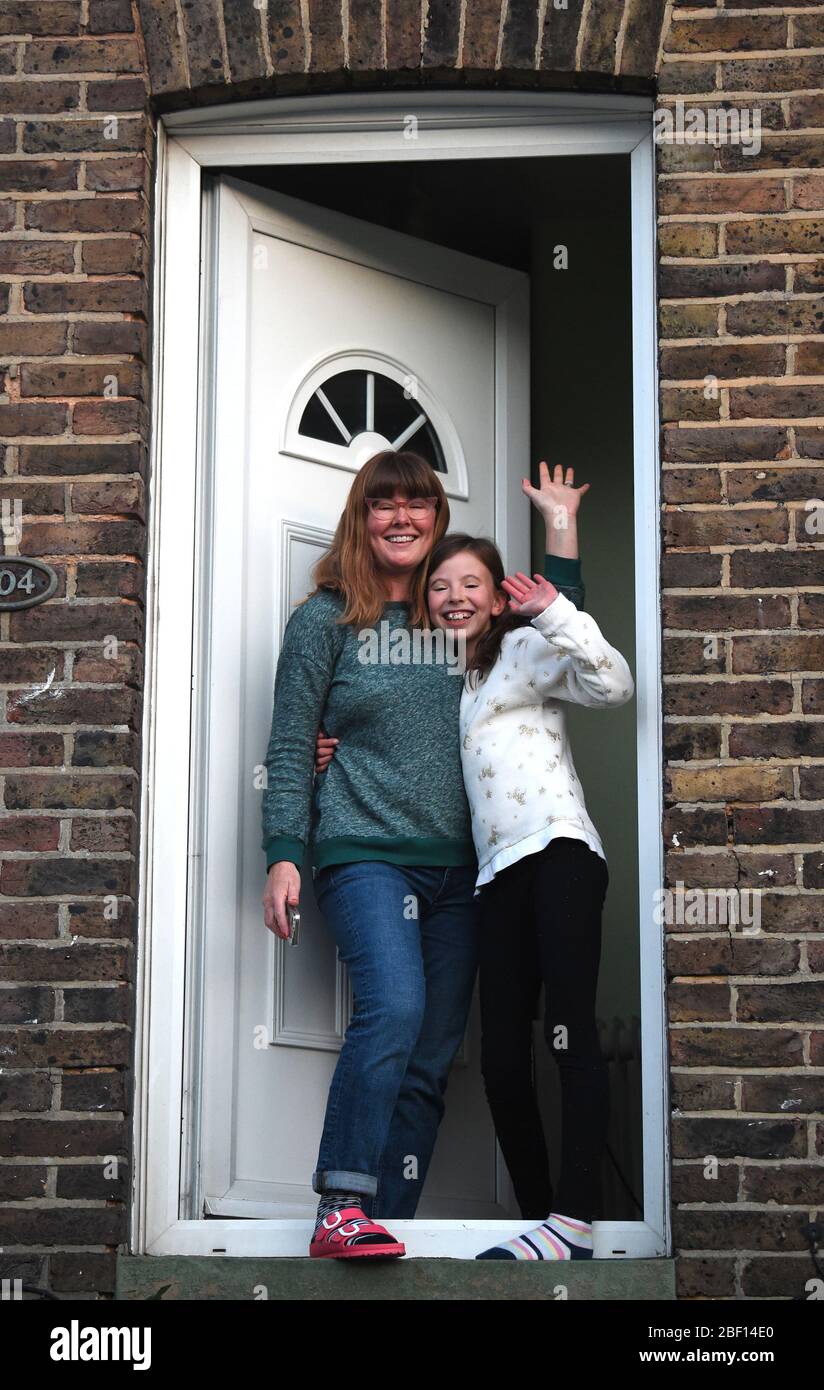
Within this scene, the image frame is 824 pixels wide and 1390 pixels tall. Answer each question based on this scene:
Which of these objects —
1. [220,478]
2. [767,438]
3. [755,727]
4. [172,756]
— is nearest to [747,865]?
[755,727]

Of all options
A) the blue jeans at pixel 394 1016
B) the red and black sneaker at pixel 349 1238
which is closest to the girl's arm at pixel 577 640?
the blue jeans at pixel 394 1016

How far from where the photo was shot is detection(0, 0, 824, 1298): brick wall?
4379 millimetres

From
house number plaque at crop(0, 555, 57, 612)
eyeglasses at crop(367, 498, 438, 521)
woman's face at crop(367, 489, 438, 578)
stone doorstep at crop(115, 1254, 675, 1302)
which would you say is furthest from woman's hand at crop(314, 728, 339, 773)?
stone doorstep at crop(115, 1254, 675, 1302)

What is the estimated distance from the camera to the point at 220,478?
203 inches

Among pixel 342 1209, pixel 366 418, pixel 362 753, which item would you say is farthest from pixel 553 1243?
pixel 366 418

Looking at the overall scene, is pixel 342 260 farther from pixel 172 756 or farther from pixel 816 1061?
pixel 816 1061

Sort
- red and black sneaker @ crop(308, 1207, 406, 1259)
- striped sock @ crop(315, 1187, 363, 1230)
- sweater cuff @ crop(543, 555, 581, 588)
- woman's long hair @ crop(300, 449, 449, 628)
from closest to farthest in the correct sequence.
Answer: red and black sneaker @ crop(308, 1207, 406, 1259)
striped sock @ crop(315, 1187, 363, 1230)
sweater cuff @ crop(543, 555, 581, 588)
woman's long hair @ crop(300, 449, 449, 628)

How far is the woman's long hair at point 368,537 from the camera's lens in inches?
198

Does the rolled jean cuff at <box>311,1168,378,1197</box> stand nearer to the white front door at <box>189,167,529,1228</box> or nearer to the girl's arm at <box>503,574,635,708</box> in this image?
the white front door at <box>189,167,529,1228</box>

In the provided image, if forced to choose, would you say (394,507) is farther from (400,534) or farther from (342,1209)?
(342,1209)

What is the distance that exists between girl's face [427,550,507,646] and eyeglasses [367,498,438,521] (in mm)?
153

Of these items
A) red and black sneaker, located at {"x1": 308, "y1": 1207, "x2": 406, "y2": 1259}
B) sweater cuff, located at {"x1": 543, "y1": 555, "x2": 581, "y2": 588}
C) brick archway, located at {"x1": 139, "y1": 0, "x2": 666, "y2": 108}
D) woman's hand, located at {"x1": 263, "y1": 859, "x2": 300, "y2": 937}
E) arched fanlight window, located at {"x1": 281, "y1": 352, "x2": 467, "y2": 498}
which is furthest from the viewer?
arched fanlight window, located at {"x1": 281, "y1": 352, "x2": 467, "y2": 498}

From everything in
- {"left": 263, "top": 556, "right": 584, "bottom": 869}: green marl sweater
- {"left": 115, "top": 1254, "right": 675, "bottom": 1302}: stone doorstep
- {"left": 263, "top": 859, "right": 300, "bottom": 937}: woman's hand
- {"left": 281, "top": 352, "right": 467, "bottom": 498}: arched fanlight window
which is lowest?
{"left": 115, "top": 1254, "right": 675, "bottom": 1302}: stone doorstep

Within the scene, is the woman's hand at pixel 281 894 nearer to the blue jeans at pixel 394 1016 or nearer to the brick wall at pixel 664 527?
the blue jeans at pixel 394 1016
